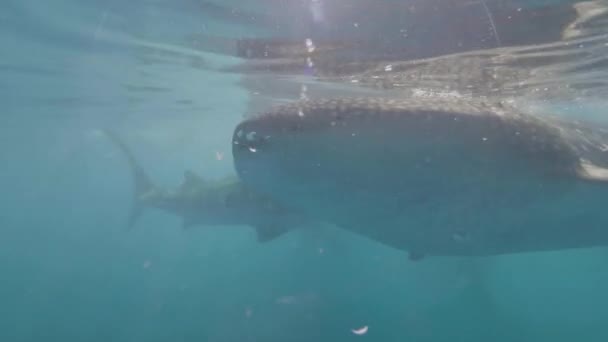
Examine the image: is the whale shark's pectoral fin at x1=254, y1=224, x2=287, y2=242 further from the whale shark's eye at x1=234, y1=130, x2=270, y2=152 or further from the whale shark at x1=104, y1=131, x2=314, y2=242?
the whale shark's eye at x1=234, y1=130, x2=270, y2=152

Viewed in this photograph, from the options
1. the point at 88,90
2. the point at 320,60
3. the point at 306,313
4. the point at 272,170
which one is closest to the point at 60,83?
the point at 88,90

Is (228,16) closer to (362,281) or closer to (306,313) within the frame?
(306,313)

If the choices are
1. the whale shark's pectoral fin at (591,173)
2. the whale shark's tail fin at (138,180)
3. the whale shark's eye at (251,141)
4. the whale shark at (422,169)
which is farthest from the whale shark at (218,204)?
the whale shark's eye at (251,141)

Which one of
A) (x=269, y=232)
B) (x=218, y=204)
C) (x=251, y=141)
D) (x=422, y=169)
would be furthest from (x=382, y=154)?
(x=218, y=204)

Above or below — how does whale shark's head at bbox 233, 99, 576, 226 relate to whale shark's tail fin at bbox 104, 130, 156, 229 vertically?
above

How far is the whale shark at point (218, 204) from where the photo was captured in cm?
1100

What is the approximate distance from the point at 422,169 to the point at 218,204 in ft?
34.7

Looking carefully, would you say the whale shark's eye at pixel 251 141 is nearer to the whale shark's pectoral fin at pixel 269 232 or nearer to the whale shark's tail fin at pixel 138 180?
the whale shark's pectoral fin at pixel 269 232

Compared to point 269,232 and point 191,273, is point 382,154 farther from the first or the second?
point 191,273

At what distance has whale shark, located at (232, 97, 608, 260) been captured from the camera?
3.58m

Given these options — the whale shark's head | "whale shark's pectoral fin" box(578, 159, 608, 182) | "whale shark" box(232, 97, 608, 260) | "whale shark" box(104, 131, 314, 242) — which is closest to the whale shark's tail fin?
"whale shark" box(104, 131, 314, 242)

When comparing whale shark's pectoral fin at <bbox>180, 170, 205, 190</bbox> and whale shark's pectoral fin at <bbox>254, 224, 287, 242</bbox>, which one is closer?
whale shark's pectoral fin at <bbox>254, 224, 287, 242</bbox>

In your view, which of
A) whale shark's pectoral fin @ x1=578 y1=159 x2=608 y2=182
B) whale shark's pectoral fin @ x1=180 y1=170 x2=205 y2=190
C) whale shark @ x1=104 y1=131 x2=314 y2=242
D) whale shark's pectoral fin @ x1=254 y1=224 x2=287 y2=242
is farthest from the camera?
whale shark's pectoral fin @ x1=180 y1=170 x2=205 y2=190

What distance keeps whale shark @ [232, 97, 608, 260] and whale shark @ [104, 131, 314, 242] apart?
17.4ft
